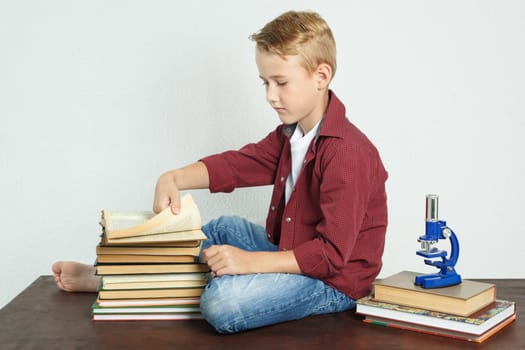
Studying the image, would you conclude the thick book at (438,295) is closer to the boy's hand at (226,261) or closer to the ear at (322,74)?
the boy's hand at (226,261)

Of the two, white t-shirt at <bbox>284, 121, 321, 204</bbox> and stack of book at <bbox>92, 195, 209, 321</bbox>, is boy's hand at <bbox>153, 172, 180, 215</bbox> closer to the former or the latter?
stack of book at <bbox>92, 195, 209, 321</bbox>

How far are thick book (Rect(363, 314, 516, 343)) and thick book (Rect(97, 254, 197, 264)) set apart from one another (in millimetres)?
426

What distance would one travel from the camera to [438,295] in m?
1.57

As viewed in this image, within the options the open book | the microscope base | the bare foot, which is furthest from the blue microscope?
the bare foot

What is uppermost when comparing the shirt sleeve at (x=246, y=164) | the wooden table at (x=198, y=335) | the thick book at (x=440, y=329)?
the shirt sleeve at (x=246, y=164)

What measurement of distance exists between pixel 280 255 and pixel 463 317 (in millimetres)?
400

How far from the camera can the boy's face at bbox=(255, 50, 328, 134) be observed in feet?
5.69

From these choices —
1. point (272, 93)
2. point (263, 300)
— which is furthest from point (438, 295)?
point (272, 93)

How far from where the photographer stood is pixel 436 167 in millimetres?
2709

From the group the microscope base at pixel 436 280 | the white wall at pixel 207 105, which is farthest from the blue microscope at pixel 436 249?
the white wall at pixel 207 105

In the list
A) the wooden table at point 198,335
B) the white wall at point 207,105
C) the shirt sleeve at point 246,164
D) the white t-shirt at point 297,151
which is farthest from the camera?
the white wall at point 207,105

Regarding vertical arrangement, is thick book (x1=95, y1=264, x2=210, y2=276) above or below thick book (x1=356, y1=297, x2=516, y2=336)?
above

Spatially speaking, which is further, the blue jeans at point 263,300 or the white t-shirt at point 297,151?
the white t-shirt at point 297,151

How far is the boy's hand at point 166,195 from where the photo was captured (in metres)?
1.81
